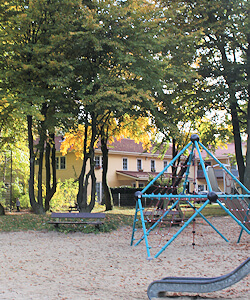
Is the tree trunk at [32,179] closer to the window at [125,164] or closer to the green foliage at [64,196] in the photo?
the green foliage at [64,196]

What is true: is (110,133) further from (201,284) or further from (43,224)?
(201,284)

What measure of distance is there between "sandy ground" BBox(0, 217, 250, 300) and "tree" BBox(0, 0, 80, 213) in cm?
560

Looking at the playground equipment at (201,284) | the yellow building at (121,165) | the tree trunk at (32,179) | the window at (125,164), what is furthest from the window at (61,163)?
the playground equipment at (201,284)

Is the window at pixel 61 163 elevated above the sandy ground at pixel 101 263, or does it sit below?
above

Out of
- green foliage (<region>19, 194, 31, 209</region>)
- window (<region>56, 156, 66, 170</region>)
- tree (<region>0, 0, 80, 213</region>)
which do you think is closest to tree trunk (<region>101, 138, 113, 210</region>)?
green foliage (<region>19, 194, 31, 209</region>)

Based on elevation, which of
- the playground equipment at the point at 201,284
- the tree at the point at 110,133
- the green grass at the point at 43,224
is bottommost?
the green grass at the point at 43,224

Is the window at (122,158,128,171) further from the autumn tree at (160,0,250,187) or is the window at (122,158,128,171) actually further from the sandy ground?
the sandy ground

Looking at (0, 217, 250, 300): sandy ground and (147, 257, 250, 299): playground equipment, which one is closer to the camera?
(147, 257, 250, 299): playground equipment

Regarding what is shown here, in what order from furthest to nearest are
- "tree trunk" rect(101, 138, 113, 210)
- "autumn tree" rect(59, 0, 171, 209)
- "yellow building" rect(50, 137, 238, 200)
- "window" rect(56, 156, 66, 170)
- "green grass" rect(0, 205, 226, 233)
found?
"window" rect(56, 156, 66, 170) < "yellow building" rect(50, 137, 238, 200) < "tree trunk" rect(101, 138, 113, 210) < "autumn tree" rect(59, 0, 171, 209) < "green grass" rect(0, 205, 226, 233)

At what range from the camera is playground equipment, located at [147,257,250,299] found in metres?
5.66

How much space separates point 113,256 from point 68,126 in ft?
34.1

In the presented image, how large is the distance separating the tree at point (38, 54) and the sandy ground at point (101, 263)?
5597mm

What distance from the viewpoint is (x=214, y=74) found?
20.8m

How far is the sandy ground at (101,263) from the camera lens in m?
6.53
